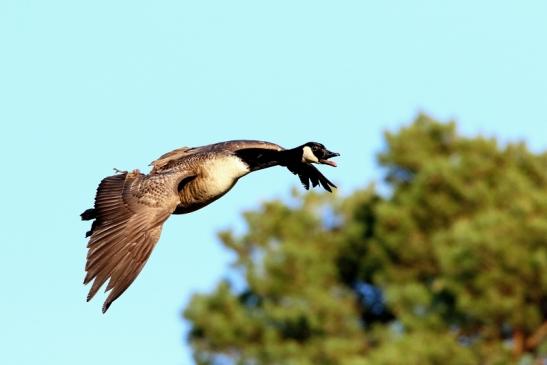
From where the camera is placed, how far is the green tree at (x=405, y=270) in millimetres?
36969

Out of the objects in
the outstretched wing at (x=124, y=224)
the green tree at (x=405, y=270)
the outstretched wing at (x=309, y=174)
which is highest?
the green tree at (x=405, y=270)

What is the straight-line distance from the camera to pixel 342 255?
1802 inches

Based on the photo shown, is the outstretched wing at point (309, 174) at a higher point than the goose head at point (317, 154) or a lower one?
higher

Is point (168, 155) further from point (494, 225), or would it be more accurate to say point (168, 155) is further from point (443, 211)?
point (443, 211)

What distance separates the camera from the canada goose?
1425cm

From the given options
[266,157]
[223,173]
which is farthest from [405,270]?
[223,173]

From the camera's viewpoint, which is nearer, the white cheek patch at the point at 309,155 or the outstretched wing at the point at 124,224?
the outstretched wing at the point at 124,224

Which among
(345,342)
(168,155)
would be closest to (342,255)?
(345,342)

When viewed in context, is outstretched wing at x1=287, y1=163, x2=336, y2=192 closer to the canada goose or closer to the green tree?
the canada goose

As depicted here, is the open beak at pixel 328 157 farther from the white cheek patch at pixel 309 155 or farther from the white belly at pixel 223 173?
the white belly at pixel 223 173

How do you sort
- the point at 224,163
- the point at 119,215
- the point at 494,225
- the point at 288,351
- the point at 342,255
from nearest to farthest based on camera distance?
the point at 119,215 → the point at 224,163 → the point at 494,225 → the point at 288,351 → the point at 342,255

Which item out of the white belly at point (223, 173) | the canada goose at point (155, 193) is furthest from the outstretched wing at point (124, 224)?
the white belly at point (223, 173)

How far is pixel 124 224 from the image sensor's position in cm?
1475

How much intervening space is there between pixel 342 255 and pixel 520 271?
9548mm
